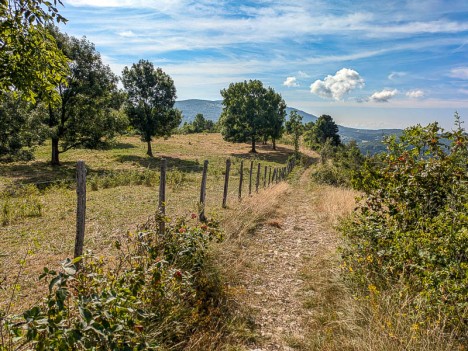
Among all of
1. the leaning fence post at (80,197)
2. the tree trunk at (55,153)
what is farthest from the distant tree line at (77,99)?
the leaning fence post at (80,197)

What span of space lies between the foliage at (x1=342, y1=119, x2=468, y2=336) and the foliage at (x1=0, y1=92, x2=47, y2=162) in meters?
23.1

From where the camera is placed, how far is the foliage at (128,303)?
2.00m

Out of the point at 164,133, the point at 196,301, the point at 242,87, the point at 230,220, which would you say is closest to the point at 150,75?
the point at 164,133

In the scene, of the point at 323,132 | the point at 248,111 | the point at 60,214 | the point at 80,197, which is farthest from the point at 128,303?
the point at 323,132

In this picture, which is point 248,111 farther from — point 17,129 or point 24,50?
point 24,50

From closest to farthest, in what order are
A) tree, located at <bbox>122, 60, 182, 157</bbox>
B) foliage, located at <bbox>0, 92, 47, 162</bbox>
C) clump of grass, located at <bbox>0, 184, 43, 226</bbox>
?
clump of grass, located at <bbox>0, 184, 43, 226</bbox> → foliage, located at <bbox>0, 92, 47, 162</bbox> → tree, located at <bbox>122, 60, 182, 157</bbox>

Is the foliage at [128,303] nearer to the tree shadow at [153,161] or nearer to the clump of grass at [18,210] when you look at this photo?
the clump of grass at [18,210]

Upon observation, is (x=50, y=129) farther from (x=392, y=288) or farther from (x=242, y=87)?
(x=242, y=87)

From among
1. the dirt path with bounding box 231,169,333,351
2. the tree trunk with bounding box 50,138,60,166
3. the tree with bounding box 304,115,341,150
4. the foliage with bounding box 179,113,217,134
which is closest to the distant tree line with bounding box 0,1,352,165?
the tree trunk with bounding box 50,138,60,166

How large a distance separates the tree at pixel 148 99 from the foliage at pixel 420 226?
30263mm

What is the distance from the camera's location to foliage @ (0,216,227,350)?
200cm

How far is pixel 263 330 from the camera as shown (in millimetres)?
4434

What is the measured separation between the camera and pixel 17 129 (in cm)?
2188

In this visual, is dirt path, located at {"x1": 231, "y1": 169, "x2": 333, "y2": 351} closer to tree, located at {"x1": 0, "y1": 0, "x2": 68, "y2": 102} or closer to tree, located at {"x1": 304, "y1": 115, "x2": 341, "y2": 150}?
tree, located at {"x1": 0, "y1": 0, "x2": 68, "y2": 102}
